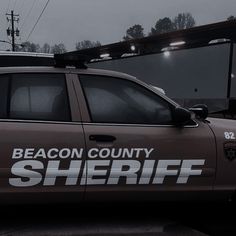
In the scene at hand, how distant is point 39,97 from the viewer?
5055 millimetres

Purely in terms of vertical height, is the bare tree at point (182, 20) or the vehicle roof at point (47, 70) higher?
the bare tree at point (182, 20)

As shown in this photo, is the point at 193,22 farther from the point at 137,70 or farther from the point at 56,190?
the point at 56,190

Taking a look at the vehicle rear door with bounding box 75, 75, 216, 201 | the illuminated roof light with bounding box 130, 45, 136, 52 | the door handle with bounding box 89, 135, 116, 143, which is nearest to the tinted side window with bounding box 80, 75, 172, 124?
the vehicle rear door with bounding box 75, 75, 216, 201

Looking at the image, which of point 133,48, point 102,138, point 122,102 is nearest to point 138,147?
point 102,138

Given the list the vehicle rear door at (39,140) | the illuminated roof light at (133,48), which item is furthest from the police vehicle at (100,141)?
the illuminated roof light at (133,48)

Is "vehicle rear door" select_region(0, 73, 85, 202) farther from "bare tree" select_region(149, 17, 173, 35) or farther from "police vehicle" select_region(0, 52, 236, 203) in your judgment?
"bare tree" select_region(149, 17, 173, 35)

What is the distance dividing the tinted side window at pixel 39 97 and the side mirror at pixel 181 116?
1.06 meters

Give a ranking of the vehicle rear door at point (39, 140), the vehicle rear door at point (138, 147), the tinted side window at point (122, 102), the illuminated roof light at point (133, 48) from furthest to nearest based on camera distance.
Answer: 1. the illuminated roof light at point (133, 48)
2. the tinted side window at point (122, 102)
3. the vehicle rear door at point (138, 147)
4. the vehicle rear door at point (39, 140)

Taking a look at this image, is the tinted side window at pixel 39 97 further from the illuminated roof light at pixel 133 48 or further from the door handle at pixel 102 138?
the illuminated roof light at pixel 133 48

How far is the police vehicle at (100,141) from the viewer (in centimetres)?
484

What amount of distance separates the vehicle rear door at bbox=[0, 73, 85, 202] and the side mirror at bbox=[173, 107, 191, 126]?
3.17 feet

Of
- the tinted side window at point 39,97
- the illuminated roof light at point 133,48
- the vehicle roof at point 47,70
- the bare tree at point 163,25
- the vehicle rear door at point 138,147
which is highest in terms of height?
the bare tree at point 163,25

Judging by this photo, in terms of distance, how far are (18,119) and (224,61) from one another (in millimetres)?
16204

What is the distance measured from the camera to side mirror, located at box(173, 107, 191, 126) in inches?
205
